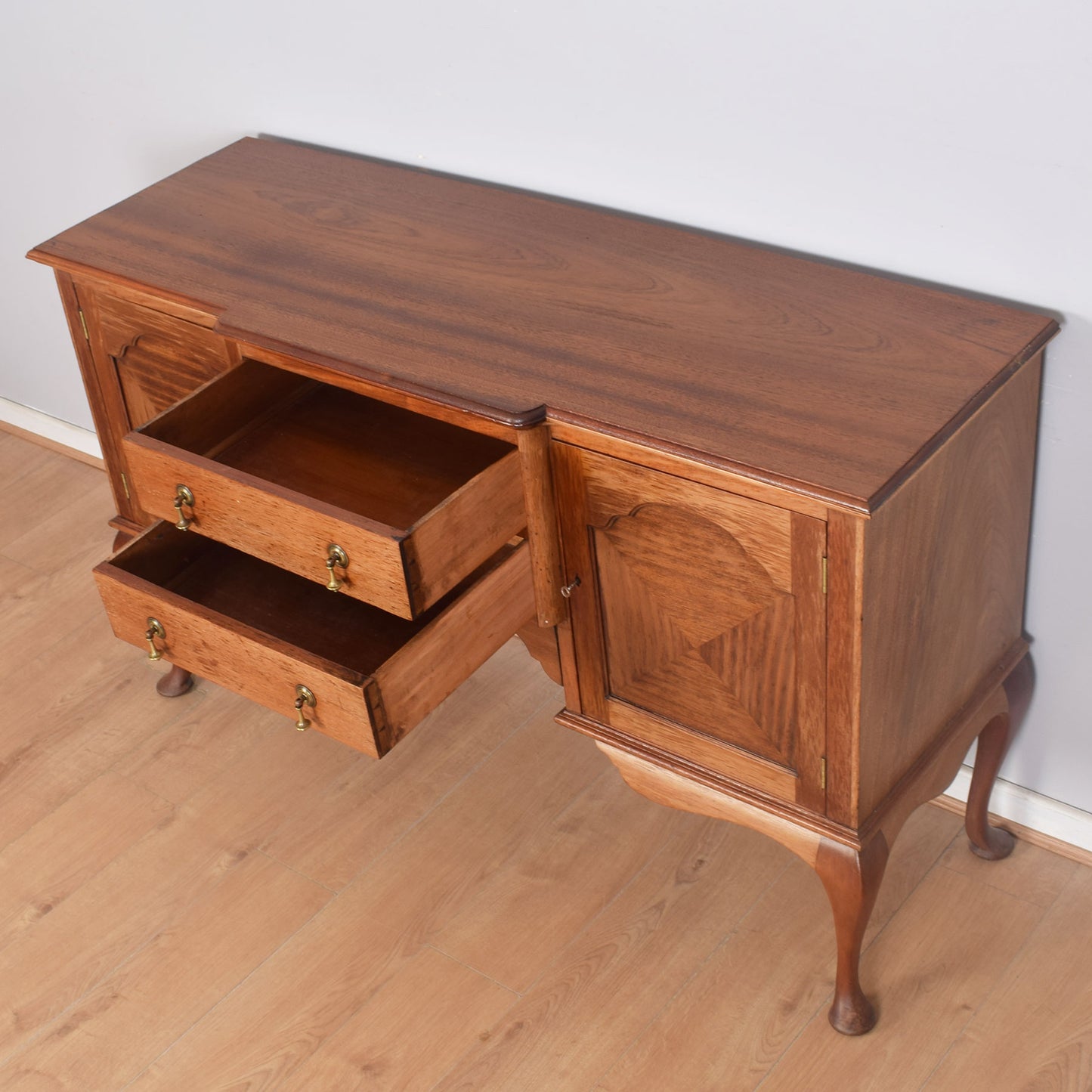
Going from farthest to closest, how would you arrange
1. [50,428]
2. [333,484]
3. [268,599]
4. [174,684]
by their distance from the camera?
[50,428], [174,684], [268,599], [333,484]

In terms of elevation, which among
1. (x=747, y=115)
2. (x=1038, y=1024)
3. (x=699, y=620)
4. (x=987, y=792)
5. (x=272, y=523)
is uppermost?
(x=747, y=115)

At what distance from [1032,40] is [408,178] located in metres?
0.79

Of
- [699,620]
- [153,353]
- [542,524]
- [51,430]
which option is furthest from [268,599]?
[51,430]

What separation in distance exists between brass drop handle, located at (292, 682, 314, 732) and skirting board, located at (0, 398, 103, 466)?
4.03ft

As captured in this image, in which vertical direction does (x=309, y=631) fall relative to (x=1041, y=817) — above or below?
above

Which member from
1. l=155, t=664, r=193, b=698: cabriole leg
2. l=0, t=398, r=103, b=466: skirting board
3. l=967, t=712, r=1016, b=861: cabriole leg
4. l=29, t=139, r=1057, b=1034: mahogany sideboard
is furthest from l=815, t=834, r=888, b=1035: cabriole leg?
l=0, t=398, r=103, b=466: skirting board

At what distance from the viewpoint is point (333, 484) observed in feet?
4.96

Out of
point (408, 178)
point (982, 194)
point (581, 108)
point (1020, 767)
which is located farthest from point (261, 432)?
point (1020, 767)

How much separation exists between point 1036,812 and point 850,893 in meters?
0.42

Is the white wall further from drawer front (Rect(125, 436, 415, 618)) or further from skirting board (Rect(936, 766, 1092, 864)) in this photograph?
drawer front (Rect(125, 436, 415, 618))

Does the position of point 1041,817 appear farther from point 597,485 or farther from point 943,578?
point 597,485

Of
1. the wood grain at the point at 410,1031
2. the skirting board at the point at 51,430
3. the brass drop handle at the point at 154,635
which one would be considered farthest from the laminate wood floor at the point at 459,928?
the skirting board at the point at 51,430

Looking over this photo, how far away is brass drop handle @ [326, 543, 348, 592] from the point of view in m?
1.32

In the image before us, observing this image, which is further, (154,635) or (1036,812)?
(1036,812)
